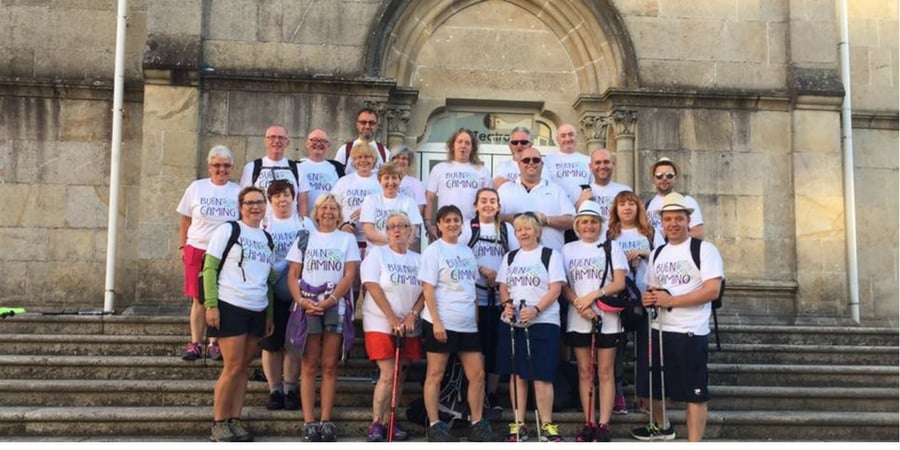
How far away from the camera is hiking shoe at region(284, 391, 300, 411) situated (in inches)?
246

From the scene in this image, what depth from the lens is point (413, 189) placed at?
7.10 meters

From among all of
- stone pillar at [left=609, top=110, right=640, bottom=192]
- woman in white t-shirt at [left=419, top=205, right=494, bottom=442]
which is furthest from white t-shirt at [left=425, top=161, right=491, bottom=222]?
stone pillar at [left=609, top=110, right=640, bottom=192]

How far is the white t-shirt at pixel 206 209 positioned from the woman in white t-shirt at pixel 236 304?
92cm

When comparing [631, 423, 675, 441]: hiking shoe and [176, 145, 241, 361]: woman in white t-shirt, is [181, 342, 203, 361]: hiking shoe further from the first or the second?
[631, 423, 675, 441]: hiking shoe

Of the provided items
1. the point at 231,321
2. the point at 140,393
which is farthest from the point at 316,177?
the point at 140,393

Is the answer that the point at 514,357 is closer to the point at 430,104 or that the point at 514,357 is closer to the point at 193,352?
the point at 193,352

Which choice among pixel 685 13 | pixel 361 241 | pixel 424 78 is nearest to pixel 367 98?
pixel 424 78

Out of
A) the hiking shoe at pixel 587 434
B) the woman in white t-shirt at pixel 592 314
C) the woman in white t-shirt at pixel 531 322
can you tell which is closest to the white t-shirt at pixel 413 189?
the woman in white t-shirt at pixel 531 322

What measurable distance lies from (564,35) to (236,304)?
663 cm

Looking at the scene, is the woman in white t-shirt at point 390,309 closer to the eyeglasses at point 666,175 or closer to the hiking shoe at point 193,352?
the hiking shoe at point 193,352

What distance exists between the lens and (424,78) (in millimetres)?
10492

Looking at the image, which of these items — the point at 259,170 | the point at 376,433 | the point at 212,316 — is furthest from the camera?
the point at 259,170

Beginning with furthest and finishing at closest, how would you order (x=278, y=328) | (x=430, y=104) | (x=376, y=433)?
(x=430, y=104)
(x=278, y=328)
(x=376, y=433)

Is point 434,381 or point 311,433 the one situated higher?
point 434,381
